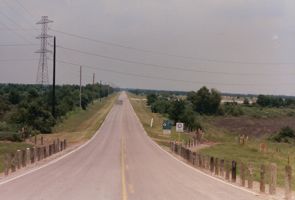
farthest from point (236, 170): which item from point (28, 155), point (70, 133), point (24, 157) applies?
point (70, 133)

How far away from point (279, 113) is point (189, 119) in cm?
7945

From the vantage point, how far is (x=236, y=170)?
31172mm

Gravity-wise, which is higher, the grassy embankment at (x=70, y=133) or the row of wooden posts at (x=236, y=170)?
the row of wooden posts at (x=236, y=170)

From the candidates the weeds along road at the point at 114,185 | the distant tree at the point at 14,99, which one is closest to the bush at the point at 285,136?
the weeds along road at the point at 114,185

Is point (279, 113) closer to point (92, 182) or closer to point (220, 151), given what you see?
point (220, 151)

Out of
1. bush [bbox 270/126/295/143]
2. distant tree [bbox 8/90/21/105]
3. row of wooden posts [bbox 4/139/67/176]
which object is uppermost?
distant tree [bbox 8/90/21/105]

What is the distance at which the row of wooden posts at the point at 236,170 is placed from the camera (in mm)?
19266

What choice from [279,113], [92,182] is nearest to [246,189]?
[92,182]

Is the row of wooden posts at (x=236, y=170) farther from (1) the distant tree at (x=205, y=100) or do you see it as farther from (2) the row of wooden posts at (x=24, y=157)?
(1) the distant tree at (x=205, y=100)

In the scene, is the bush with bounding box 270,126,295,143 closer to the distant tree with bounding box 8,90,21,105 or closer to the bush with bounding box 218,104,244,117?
the bush with bounding box 218,104,244,117

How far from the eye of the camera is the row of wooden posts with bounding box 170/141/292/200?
19.3 metres

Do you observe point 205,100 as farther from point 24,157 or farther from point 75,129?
point 24,157

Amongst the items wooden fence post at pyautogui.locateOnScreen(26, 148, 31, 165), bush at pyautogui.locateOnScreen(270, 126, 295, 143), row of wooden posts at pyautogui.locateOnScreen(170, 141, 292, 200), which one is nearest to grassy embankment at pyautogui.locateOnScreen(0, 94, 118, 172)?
wooden fence post at pyautogui.locateOnScreen(26, 148, 31, 165)

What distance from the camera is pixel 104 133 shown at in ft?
237
